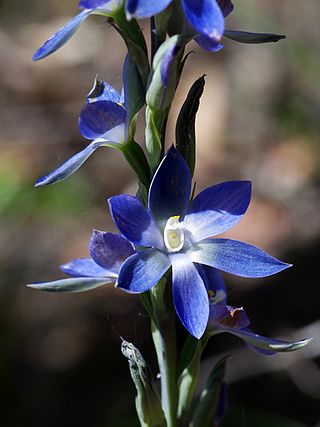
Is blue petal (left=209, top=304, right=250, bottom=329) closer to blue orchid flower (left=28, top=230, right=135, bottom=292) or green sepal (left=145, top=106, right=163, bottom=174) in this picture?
blue orchid flower (left=28, top=230, right=135, bottom=292)

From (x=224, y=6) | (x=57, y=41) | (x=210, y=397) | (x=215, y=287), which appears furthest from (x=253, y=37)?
(x=210, y=397)

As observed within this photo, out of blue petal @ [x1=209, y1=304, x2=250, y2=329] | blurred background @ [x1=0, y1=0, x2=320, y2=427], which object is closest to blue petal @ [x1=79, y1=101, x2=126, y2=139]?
blue petal @ [x1=209, y1=304, x2=250, y2=329]

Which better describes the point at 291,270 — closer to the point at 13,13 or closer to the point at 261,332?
the point at 261,332

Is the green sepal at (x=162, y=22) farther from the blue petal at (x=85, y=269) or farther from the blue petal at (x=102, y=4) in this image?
the blue petal at (x=85, y=269)

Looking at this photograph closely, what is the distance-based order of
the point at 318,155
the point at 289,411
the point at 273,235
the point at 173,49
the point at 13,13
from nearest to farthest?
1. the point at 173,49
2. the point at 289,411
3. the point at 273,235
4. the point at 318,155
5. the point at 13,13

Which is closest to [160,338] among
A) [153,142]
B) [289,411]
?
[153,142]

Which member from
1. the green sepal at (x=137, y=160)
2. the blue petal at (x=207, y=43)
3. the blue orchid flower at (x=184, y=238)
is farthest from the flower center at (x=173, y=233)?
the blue petal at (x=207, y=43)
